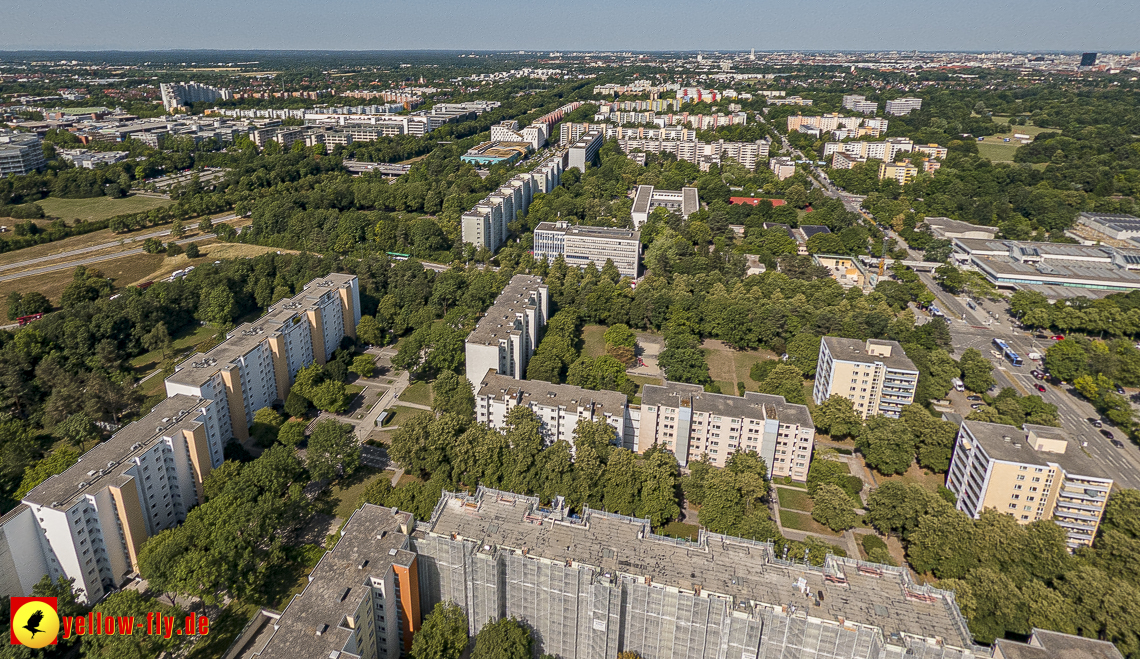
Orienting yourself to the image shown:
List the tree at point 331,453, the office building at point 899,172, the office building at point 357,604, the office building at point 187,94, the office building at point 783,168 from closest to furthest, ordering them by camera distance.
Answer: the office building at point 357,604
the tree at point 331,453
the office building at point 899,172
the office building at point 783,168
the office building at point 187,94

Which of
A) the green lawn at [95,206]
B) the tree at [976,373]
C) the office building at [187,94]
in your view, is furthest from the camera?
the office building at [187,94]

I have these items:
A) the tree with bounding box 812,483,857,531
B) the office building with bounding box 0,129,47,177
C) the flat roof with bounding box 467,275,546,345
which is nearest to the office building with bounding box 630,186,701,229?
the flat roof with bounding box 467,275,546,345

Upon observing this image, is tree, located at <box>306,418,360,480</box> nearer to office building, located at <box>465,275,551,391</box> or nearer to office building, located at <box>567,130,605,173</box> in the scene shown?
office building, located at <box>465,275,551,391</box>

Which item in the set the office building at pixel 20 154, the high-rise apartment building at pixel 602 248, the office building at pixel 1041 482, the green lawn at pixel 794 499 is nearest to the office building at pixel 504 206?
the high-rise apartment building at pixel 602 248

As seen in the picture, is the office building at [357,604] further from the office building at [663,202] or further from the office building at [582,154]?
the office building at [582,154]

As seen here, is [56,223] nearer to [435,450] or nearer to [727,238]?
[435,450]

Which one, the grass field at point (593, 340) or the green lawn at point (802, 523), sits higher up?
the grass field at point (593, 340)

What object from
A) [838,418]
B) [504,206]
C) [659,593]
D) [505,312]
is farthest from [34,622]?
[504,206]

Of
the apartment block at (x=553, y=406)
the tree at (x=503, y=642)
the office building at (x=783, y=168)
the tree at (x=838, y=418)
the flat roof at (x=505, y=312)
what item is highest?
the office building at (x=783, y=168)

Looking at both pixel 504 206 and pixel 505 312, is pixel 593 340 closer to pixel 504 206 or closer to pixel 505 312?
pixel 505 312
